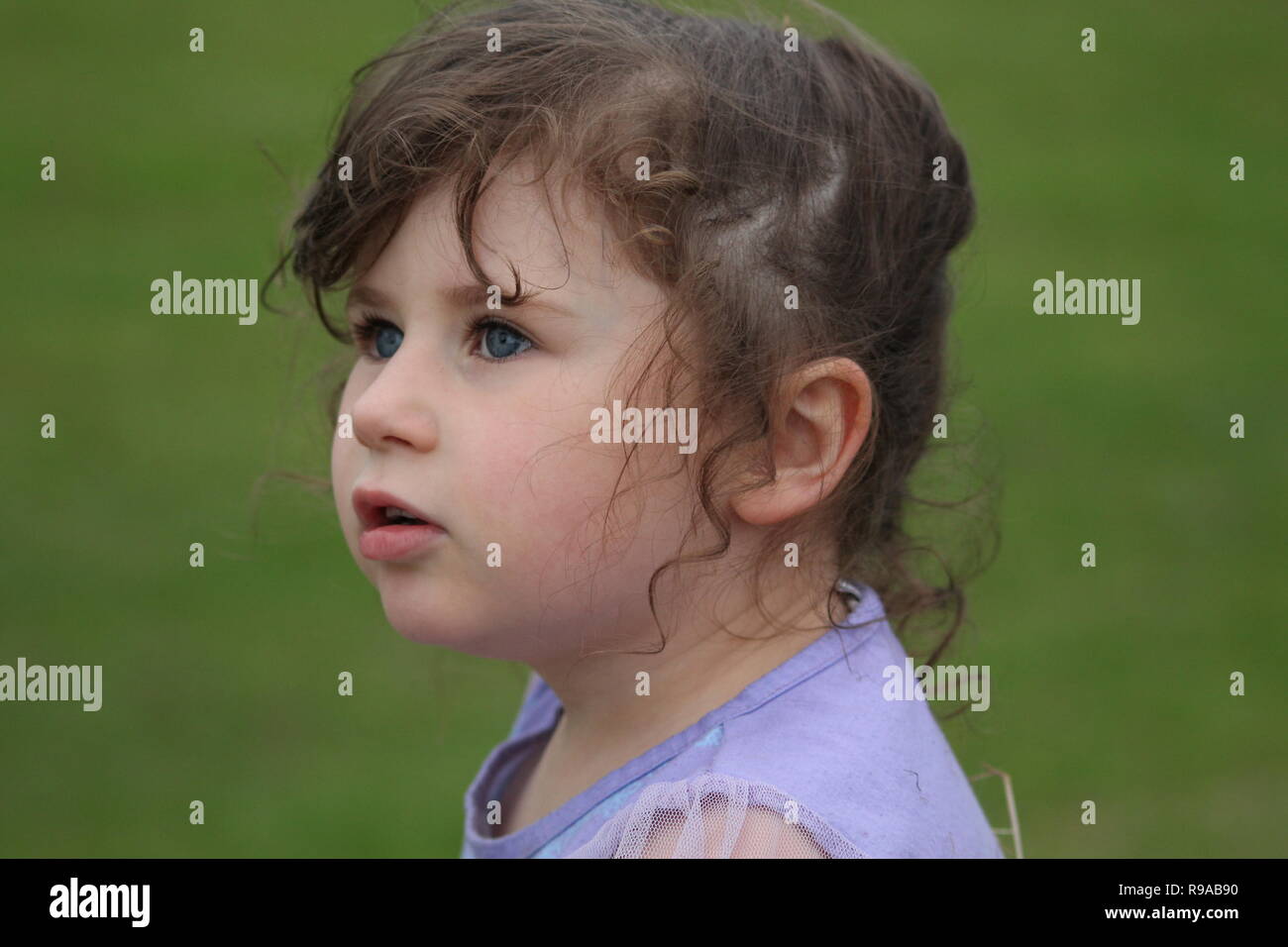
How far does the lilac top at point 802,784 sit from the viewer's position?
156cm

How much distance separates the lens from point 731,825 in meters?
1.54

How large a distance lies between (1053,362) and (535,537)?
3798 millimetres

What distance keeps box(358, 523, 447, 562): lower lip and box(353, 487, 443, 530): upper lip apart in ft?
0.04

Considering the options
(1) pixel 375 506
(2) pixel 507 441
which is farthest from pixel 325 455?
(2) pixel 507 441

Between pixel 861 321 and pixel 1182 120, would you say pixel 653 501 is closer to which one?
pixel 861 321

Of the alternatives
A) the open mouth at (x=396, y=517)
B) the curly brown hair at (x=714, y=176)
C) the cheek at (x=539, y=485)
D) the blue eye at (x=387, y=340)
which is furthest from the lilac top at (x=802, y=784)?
the blue eye at (x=387, y=340)

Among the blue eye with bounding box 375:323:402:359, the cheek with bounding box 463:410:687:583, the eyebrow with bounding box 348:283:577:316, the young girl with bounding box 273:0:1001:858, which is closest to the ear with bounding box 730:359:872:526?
the young girl with bounding box 273:0:1001:858

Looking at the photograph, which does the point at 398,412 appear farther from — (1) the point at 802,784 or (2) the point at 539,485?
(1) the point at 802,784

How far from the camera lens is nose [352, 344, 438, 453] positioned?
64.5 inches

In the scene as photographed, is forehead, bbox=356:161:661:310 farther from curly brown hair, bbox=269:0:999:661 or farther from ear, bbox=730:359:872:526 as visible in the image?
ear, bbox=730:359:872:526

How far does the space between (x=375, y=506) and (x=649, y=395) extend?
0.31m

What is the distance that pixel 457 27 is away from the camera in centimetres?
186

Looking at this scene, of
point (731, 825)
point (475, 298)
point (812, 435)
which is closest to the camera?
point (731, 825)

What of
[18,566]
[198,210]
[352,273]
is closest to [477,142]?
[352,273]
